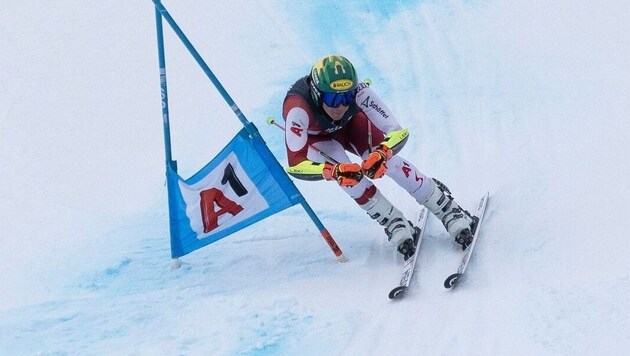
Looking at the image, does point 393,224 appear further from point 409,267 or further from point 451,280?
point 451,280

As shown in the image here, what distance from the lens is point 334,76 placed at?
582 cm

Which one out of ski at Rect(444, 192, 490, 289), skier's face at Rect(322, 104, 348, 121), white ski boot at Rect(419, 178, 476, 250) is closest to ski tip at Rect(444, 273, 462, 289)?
ski at Rect(444, 192, 490, 289)

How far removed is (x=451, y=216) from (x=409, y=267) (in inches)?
20.4

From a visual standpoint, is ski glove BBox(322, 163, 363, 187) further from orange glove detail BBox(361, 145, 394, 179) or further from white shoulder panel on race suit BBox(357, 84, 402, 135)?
white shoulder panel on race suit BBox(357, 84, 402, 135)

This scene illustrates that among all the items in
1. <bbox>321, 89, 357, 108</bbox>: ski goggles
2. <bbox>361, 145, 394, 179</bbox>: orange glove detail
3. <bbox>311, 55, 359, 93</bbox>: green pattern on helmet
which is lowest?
<bbox>361, 145, 394, 179</bbox>: orange glove detail

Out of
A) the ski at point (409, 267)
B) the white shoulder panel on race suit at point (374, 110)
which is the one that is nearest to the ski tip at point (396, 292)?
the ski at point (409, 267)

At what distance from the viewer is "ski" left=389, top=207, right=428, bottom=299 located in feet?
Answer: 18.5

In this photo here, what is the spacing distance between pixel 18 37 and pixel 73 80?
61.8 inches

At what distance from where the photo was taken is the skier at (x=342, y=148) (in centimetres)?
586

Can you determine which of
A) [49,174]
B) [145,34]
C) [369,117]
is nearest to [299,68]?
[145,34]

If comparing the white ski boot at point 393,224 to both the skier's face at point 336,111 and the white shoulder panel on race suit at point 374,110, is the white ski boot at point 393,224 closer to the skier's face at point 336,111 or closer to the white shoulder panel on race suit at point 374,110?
the white shoulder panel on race suit at point 374,110

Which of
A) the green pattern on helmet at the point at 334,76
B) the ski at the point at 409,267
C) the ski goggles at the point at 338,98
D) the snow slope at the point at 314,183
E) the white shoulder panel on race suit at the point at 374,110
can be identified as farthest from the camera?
the white shoulder panel on race suit at the point at 374,110

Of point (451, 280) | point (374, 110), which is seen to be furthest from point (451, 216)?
point (374, 110)

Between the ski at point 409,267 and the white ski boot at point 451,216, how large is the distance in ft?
0.77
